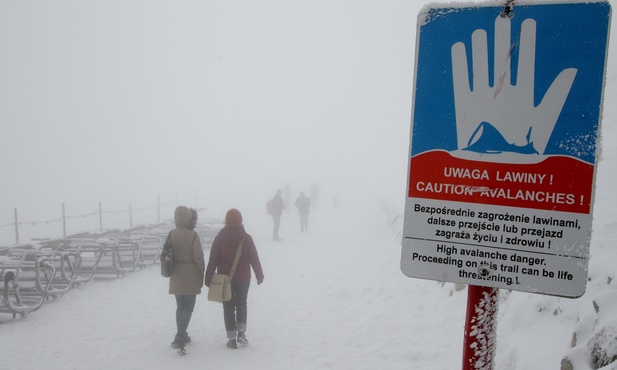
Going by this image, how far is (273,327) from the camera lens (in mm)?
5941

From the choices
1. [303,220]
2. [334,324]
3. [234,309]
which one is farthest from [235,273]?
[303,220]

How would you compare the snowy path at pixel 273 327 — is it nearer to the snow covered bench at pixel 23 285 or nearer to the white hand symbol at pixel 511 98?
the snow covered bench at pixel 23 285

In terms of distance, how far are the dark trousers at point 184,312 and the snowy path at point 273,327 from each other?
0.32 meters

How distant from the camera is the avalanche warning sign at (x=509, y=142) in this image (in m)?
1.28

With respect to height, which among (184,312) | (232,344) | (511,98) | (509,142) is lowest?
(232,344)

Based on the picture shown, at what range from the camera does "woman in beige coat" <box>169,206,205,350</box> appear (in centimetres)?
512

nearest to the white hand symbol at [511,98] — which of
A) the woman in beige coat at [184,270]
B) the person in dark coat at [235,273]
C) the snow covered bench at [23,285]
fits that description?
the person in dark coat at [235,273]

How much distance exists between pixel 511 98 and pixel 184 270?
484 cm

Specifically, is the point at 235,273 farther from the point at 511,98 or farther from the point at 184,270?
the point at 511,98

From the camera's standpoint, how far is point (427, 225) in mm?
1454

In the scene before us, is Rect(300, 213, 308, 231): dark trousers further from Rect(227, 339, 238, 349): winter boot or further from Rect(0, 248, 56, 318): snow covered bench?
Rect(227, 339, 238, 349): winter boot

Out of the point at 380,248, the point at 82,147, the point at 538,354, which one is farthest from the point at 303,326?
the point at 82,147

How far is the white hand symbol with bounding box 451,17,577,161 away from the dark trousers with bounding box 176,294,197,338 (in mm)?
4776

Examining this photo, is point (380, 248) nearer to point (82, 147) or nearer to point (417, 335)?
point (417, 335)
